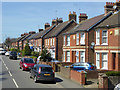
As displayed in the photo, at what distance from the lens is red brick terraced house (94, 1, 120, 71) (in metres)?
23.5

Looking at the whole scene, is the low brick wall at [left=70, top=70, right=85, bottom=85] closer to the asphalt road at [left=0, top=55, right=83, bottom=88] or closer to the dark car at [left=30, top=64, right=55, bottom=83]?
the asphalt road at [left=0, top=55, right=83, bottom=88]

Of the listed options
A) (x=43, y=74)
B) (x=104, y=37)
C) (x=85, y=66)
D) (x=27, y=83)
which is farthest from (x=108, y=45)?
(x=27, y=83)

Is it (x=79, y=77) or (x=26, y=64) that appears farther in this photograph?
(x=26, y=64)

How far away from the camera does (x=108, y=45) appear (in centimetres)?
2489

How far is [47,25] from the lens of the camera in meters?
61.6

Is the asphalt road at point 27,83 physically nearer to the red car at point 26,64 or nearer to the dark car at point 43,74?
Answer: the dark car at point 43,74

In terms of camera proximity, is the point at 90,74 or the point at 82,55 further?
the point at 82,55

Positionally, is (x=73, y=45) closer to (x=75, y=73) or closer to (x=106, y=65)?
(x=106, y=65)

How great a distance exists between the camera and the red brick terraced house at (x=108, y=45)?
23.5 m

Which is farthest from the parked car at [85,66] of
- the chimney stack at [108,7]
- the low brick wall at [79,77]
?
the chimney stack at [108,7]

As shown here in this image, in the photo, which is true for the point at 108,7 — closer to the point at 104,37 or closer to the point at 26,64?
the point at 104,37

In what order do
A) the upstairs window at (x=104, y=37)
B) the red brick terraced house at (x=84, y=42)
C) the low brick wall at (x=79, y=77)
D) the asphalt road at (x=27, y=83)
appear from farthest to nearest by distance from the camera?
the red brick terraced house at (x=84, y=42) < the upstairs window at (x=104, y=37) < the low brick wall at (x=79, y=77) < the asphalt road at (x=27, y=83)

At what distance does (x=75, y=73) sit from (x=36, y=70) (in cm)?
356

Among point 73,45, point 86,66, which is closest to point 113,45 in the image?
point 86,66
